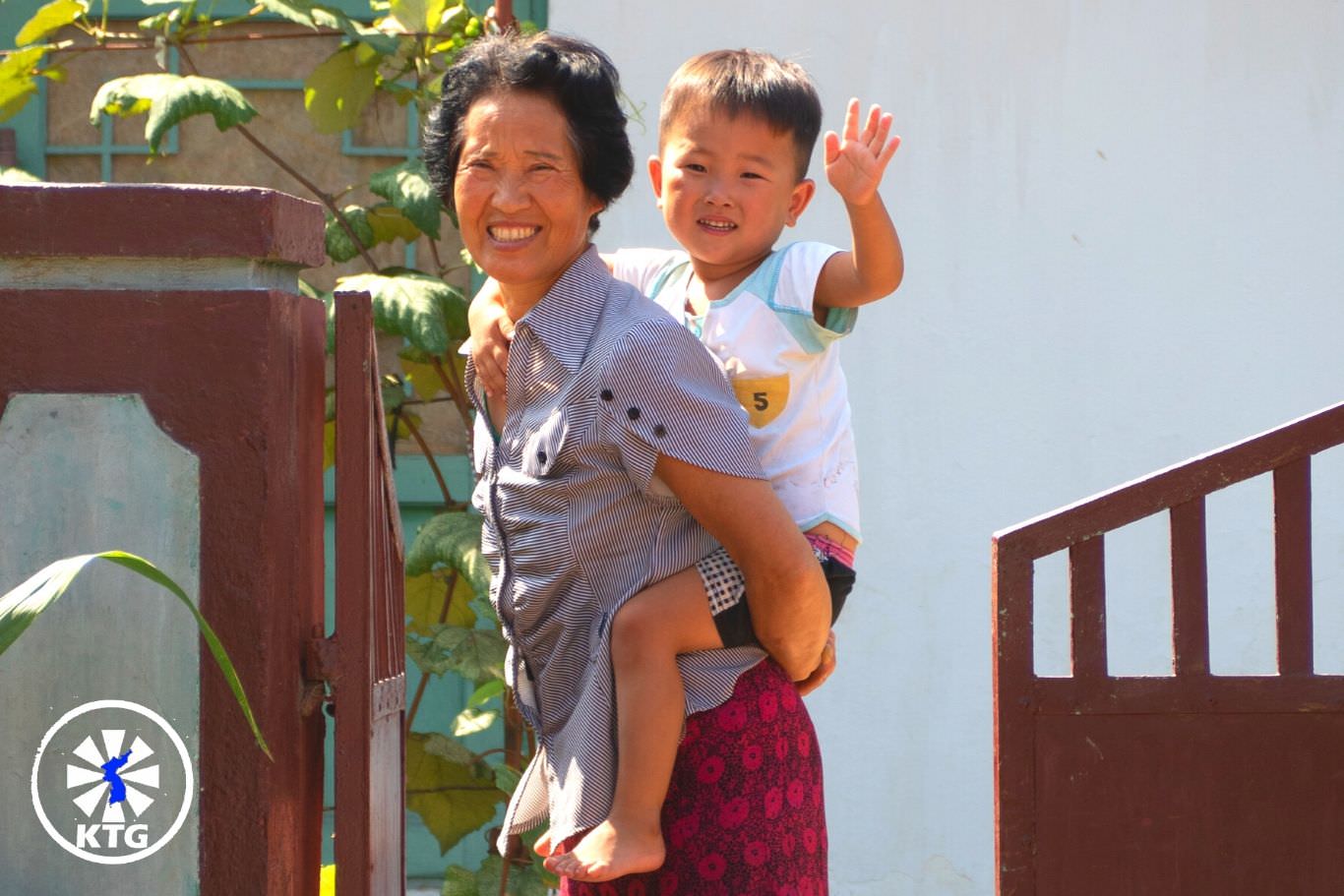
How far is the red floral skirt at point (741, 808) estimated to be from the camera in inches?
70.6

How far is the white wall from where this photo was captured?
4105 mm

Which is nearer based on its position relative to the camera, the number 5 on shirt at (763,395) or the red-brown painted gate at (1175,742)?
the number 5 on shirt at (763,395)

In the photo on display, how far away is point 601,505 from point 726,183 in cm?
54

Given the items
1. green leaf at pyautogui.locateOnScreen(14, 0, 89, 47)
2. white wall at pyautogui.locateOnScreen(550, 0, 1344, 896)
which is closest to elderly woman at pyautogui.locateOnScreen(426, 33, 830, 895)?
green leaf at pyautogui.locateOnScreen(14, 0, 89, 47)

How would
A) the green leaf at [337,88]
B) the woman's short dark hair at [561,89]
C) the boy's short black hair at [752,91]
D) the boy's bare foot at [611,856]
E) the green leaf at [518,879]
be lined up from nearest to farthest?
the boy's bare foot at [611,856] < the woman's short dark hair at [561,89] < the boy's short black hair at [752,91] < the green leaf at [518,879] < the green leaf at [337,88]

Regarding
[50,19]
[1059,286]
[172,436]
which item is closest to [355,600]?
[172,436]

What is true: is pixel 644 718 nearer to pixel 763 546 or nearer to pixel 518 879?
pixel 763 546

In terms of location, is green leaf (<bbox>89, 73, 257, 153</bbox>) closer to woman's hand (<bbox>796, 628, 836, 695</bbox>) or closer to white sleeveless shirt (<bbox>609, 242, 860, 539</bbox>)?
white sleeveless shirt (<bbox>609, 242, 860, 539</bbox>)

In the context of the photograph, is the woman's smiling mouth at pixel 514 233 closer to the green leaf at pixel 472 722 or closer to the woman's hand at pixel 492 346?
the woman's hand at pixel 492 346

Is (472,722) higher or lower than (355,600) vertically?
lower

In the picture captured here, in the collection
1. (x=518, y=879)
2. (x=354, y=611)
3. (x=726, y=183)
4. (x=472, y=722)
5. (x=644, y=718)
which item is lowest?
(x=518, y=879)

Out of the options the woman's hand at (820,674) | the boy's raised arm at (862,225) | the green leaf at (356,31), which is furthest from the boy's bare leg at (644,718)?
the green leaf at (356,31)

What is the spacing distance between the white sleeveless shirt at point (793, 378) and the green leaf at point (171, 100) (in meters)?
1.47

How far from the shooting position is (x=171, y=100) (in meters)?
3.20
